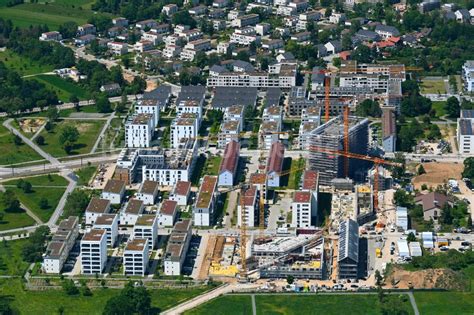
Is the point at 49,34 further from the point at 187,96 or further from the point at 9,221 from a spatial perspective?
the point at 9,221

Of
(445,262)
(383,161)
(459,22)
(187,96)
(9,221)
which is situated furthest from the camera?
(459,22)

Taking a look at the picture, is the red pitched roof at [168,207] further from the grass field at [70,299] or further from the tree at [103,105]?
the tree at [103,105]

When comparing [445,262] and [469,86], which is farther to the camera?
[469,86]

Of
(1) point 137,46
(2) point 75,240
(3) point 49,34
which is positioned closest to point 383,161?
(2) point 75,240

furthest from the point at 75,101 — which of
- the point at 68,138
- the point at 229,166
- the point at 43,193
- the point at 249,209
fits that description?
the point at 249,209

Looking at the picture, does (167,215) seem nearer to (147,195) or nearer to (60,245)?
(147,195)

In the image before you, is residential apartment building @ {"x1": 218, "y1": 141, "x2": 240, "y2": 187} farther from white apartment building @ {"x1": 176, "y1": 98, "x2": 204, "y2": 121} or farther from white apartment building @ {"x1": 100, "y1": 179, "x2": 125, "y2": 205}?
white apartment building @ {"x1": 176, "y1": 98, "x2": 204, "y2": 121}

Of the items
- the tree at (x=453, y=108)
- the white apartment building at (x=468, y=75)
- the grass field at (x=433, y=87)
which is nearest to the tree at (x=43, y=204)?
the tree at (x=453, y=108)
